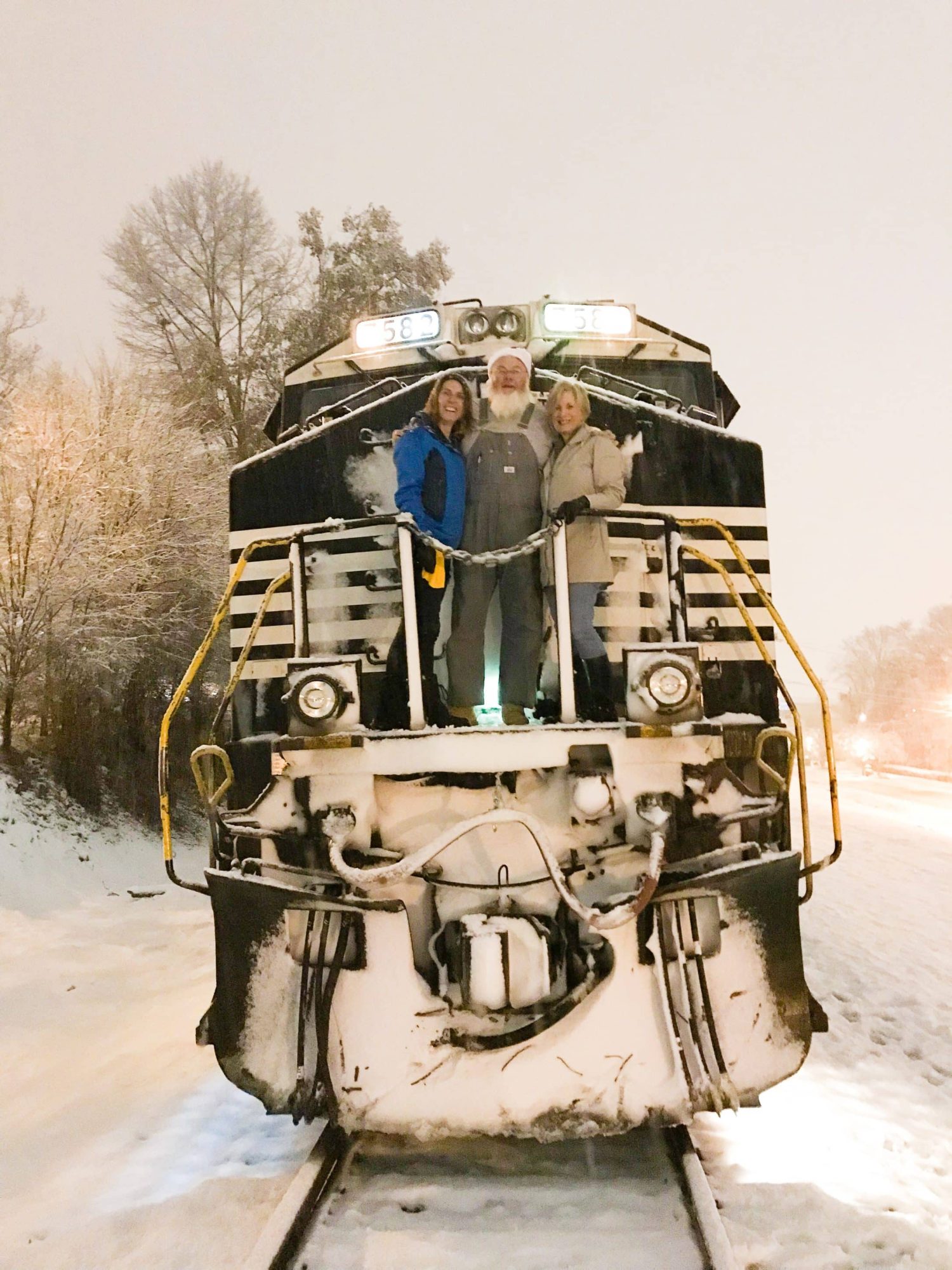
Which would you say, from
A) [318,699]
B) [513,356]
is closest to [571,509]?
[513,356]

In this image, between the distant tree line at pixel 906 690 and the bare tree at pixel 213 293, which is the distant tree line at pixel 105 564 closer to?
the bare tree at pixel 213 293

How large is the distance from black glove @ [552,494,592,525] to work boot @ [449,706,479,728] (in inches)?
34.9

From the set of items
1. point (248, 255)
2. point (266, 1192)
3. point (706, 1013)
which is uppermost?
point (248, 255)

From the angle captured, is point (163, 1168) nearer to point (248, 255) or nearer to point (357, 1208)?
point (357, 1208)

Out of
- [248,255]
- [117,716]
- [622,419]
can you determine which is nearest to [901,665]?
[248,255]

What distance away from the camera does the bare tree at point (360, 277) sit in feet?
74.5

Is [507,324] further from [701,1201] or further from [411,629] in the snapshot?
[701,1201]

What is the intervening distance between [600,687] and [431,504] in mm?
1054

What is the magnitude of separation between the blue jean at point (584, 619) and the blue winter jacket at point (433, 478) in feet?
1.72

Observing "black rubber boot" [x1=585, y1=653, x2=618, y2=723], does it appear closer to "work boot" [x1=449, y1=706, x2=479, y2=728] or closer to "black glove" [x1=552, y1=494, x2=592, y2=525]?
"work boot" [x1=449, y1=706, x2=479, y2=728]

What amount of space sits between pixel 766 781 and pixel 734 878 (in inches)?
40.3

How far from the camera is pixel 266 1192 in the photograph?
3.03 metres

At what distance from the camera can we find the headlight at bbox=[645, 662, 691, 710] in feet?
9.95

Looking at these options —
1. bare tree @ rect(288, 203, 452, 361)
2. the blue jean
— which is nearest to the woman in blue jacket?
the blue jean
